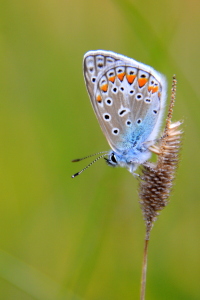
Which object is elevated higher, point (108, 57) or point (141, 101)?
point (108, 57)

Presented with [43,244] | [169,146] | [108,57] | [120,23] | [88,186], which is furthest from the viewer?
[120,23]

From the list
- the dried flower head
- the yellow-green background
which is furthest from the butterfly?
the dried flower head

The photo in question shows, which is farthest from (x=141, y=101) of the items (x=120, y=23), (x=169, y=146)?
(x=120, y=23)

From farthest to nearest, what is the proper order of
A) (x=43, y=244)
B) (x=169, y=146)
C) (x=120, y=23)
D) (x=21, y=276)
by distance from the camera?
1. (x=120, y=23)
2. (x=43, y=244)
3. (x=21, y=276)
4. (x=169, y=146)

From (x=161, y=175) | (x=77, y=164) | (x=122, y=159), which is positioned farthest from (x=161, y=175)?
(x=77, y=164)

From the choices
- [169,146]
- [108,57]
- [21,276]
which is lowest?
[21,276]

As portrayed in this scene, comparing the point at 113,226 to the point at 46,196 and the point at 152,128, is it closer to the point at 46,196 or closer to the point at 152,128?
the point at 46,196

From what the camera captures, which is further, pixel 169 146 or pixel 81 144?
pixel 81 144

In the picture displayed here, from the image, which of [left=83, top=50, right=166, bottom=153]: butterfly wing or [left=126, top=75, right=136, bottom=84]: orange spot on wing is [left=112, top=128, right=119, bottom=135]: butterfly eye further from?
[left=126, top=75, right=136, bottom=84]: orange spot on wing

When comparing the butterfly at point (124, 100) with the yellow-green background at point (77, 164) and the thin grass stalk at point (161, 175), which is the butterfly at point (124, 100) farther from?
the thin grass stalk at point (161, 175)

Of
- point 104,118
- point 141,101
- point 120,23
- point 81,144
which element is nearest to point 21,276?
point 104,118
